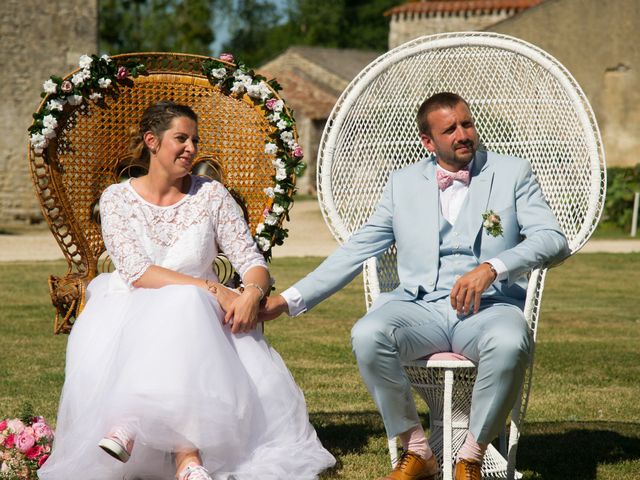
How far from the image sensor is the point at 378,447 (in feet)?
16.2

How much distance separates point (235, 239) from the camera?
460 centimetres

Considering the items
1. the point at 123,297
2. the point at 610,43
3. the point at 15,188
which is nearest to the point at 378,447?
the point at 123,297

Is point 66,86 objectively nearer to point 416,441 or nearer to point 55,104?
point 55,104

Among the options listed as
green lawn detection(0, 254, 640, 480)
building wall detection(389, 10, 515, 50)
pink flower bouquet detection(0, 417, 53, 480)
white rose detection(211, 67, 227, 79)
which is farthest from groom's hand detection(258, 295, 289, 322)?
building wall detection(389, 10, 515, 50)

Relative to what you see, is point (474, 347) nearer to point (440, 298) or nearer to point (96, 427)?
point (440, 298)

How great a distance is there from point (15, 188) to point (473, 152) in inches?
685

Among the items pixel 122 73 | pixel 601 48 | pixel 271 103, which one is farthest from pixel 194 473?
pixel 601 48

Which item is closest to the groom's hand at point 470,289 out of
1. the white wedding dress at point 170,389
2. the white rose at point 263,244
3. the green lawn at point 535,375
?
the white wedding dress at point 170,389

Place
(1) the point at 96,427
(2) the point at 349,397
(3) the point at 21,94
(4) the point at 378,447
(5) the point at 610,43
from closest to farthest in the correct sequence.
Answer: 1. (1) the point at 96,427
2. (4) the point at 378,447
3. (2) the point at 349,397
4. (3) the point at 21,94
5. (5) the point at 610,43

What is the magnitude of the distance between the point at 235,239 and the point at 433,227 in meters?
0.80

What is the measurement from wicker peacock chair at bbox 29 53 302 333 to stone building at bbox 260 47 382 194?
2791 centimetres

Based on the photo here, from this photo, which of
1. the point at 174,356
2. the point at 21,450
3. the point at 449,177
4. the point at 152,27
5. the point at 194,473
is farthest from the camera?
the point at 152,27

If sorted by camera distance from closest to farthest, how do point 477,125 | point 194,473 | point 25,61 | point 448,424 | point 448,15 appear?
point 194,473 < point 448,424 < point 477,125 < point 25,61 < point 448,15

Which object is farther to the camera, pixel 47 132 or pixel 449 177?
pixel 47 132
